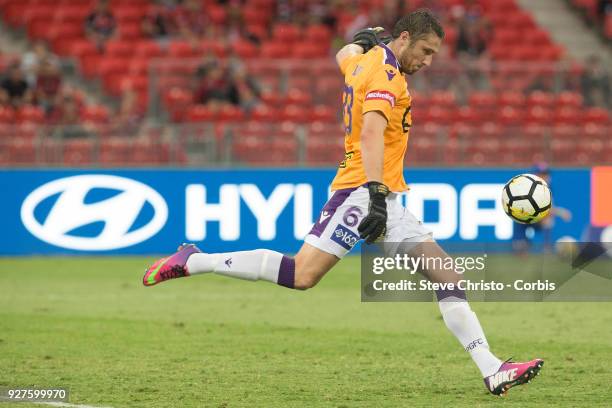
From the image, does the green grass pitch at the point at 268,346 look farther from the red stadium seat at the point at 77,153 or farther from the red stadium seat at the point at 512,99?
the red stadium seat at the point at 512,99

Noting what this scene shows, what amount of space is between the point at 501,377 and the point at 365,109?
1.76 meters

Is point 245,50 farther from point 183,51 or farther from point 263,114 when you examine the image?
point 263,114

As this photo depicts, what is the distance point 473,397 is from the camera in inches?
281

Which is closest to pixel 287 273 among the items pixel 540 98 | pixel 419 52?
pixel 419 52

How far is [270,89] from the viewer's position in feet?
62.6

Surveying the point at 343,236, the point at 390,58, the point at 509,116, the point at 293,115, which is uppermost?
the point at 390,58

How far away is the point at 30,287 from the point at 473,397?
7452 mm

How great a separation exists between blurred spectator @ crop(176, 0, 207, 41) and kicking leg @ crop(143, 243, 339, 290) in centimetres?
1413

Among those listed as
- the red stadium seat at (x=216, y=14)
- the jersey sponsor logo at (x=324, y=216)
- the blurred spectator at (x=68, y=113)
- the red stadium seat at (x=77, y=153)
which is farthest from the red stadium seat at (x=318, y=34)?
the jersey sponsor logo at (x=324, y=216)

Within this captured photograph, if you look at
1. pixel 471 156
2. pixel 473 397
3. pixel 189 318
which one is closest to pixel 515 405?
pixel 473 397

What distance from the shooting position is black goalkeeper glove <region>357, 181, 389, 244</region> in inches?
264

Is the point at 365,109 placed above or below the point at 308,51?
above

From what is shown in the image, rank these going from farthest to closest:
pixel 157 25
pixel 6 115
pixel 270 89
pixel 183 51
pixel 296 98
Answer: pixel 157 25 → pixel 183 51 → pixel 270 89 → pixel 296 98 → pixel 6 115

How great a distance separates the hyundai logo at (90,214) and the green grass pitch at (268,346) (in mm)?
1428
